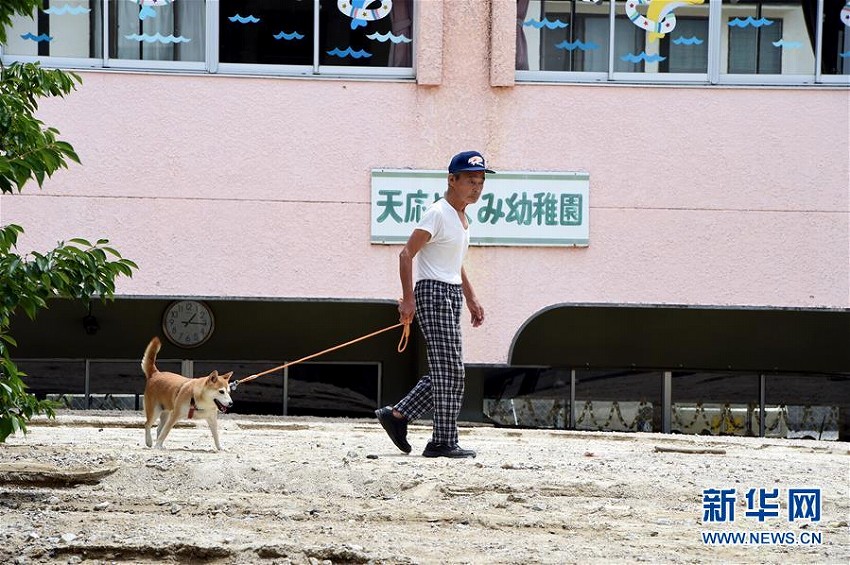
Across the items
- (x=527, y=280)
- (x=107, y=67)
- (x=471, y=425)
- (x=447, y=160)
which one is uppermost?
(x=107, y=67)

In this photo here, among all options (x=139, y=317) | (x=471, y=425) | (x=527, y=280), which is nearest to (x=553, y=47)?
(x=527, y=280)

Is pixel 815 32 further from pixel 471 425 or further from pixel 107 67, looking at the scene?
pixel 107 67

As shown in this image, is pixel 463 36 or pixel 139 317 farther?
pixel 139 317

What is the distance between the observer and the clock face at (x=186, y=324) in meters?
18.8

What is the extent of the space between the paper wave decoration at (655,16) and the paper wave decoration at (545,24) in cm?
77

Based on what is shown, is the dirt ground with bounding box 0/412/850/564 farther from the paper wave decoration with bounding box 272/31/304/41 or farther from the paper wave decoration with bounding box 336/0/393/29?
the paper wave decoration with bounding box 336/0/393/29

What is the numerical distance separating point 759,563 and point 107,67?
10985 mm

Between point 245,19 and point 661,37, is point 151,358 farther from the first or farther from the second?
point 661,37

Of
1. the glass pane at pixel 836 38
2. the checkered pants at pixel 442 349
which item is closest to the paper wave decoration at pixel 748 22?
the glass pane at pixel 836 38

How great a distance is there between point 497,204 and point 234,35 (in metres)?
3.45

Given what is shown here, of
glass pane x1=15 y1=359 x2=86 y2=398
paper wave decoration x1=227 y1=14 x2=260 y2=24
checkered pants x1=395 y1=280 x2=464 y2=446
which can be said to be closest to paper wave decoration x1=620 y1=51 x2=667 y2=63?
paper wave decoration x1=227 y1=14 x2=260 y2=24

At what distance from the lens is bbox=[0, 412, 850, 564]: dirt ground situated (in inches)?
247

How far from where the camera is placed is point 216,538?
639 cm

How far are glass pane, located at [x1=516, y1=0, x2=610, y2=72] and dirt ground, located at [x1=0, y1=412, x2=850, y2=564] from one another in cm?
586
